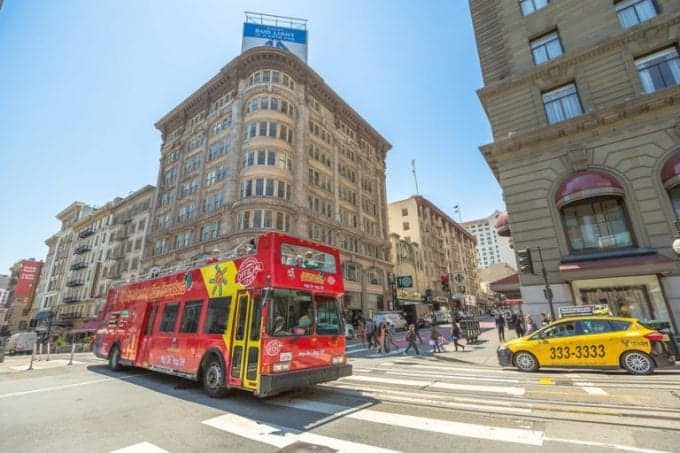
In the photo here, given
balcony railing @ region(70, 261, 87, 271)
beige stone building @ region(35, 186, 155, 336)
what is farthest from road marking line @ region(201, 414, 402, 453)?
balcony railing @ region(70, 261, 87, 271)

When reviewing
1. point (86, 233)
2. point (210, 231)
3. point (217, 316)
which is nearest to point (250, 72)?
point (210, 231)

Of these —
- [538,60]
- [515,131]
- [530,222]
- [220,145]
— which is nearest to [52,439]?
[530,222]

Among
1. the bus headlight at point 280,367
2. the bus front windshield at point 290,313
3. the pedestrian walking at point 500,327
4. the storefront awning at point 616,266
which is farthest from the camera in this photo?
the pedestrian walking at point 500,327

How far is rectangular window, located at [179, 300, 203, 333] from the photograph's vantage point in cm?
921

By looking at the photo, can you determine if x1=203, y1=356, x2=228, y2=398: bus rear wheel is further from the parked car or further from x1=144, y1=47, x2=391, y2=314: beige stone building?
x1=144, y1=47, x2=391, y2=314: beige stone building

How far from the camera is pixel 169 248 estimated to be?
124 feet

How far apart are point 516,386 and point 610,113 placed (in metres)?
14.9

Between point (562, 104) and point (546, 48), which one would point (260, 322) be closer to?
point (562, 104)

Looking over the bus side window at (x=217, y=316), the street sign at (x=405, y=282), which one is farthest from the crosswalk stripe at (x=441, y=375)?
the street sign at (x=405, y=282)

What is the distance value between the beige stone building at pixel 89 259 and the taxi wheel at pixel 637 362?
160 ft

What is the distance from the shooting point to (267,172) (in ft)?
102

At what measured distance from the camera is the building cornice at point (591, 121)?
46.8 ft

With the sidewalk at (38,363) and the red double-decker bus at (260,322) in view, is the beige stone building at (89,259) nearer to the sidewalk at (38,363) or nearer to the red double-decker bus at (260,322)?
the sidewalk at (38,363)

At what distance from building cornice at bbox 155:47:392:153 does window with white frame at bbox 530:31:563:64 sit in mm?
25313
